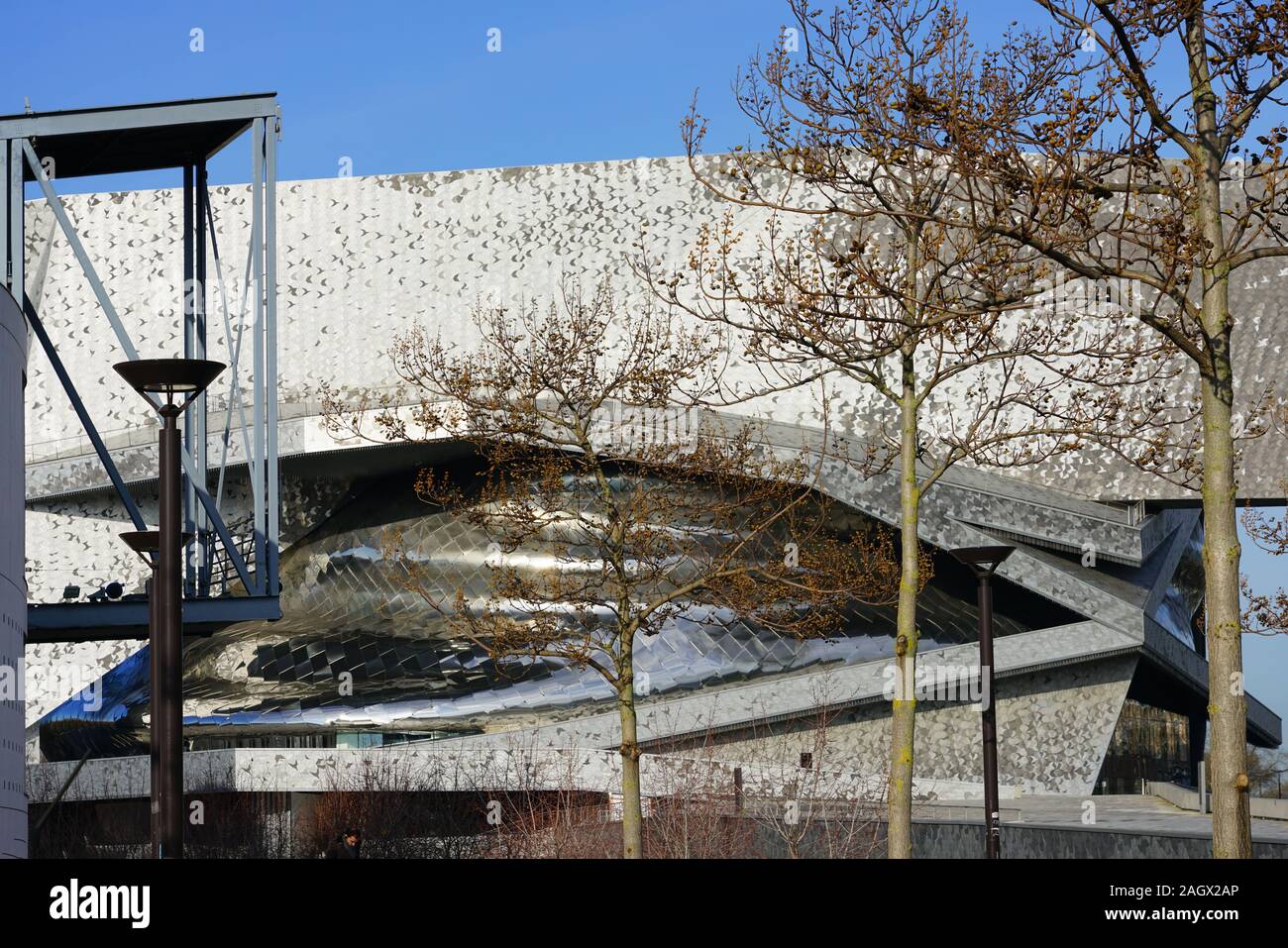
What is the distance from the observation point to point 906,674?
42.1 ft

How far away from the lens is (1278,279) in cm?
2553

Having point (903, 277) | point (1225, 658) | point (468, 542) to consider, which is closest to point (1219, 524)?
point (1225, 658)

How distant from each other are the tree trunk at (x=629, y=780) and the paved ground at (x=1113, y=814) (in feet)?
19.9

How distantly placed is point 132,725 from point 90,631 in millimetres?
5492

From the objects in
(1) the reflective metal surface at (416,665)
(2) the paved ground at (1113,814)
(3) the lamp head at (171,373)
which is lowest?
(2) the paved ground at (1113,814)

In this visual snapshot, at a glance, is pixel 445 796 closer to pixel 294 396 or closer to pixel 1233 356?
pixel 294 396

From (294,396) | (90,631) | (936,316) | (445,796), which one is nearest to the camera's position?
(936,316)

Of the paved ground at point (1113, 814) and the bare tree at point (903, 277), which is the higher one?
the bare tree at point (903, 277)

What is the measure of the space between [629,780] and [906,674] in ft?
10.8

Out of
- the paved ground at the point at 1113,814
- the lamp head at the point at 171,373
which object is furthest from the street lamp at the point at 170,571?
the paved ground at the point at 1113,814

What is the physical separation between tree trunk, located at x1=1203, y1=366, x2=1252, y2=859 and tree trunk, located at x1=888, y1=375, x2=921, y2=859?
180 inches

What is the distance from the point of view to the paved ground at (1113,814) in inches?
695

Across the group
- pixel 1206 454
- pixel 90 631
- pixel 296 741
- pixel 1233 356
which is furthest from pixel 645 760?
pixel 1206 454

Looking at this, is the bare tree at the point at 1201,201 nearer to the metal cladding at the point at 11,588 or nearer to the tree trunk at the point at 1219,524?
the tree trunk at the point at 1219,524
